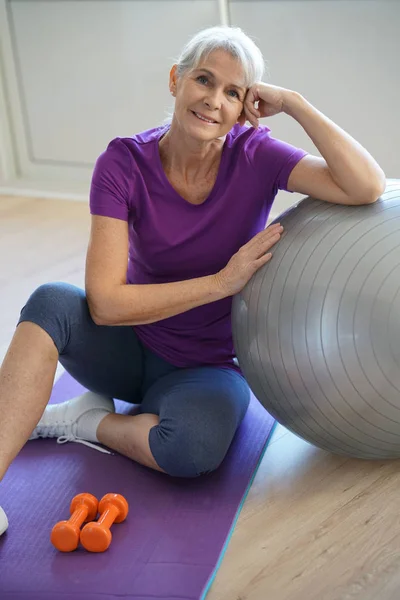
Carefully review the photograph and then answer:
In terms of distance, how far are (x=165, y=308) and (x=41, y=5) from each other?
2.37 metres

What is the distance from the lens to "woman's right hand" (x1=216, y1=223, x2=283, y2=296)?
183 cm

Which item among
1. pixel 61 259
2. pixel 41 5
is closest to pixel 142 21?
pixel 41 5

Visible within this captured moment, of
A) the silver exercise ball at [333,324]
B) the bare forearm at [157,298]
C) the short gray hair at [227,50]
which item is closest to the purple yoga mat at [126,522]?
the silver exercise ball at [333,324]

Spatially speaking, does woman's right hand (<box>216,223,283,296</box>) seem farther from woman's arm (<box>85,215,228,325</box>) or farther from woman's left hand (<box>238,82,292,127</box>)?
woman's left hand (<box>238,82,292,127</box>)

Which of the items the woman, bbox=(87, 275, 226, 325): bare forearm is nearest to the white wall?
the woman

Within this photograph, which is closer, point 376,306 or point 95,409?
point 376,306

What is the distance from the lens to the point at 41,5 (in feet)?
12.4

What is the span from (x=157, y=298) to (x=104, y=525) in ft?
1.59

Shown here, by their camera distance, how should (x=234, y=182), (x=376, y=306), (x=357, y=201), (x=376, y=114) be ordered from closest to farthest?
(x=376, y=306) → (x=357, y=201) → (x=234, y=182) → (x=376, y=114)

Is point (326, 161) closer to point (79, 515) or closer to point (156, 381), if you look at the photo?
point (156, 381)

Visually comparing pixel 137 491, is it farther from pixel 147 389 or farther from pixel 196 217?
pixel 196 217

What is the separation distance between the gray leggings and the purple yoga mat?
0.25 feet

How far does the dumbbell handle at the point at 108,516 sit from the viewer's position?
1.76m

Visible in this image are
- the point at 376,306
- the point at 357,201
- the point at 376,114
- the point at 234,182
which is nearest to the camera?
the point at 376,306
